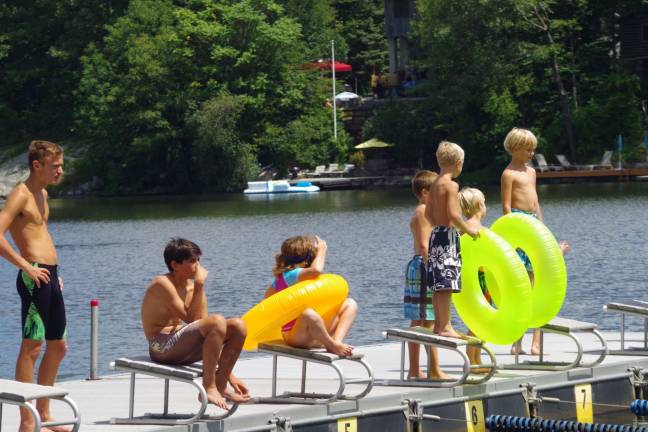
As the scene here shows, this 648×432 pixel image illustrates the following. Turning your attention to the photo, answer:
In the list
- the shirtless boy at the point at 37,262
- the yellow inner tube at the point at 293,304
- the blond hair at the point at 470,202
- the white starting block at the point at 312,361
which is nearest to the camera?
the shirtless boy at the point at 37,262

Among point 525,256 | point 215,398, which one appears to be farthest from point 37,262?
point 525,256

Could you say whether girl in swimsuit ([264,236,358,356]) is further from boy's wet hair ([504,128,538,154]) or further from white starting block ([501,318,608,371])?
boy's wet hair ([504,128,538,154])

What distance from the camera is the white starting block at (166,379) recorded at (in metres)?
8.68

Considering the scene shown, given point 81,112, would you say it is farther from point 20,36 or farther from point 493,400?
point 493,400

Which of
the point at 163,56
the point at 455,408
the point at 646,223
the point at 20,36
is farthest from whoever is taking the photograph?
the point at 20,36

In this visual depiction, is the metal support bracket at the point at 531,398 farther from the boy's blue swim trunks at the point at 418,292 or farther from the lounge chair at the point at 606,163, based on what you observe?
the lounge chair at the point at 606,163

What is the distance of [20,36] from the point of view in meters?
77.8

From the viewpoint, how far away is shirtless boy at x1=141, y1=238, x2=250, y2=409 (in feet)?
29.2

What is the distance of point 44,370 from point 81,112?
2598 inches

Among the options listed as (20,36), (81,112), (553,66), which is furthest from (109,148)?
(553,66)

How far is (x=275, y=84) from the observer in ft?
234

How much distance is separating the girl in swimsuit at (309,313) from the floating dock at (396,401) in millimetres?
406

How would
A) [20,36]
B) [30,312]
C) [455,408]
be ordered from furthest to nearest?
1. [20,36]
2. [455,408]
3. [30,312]

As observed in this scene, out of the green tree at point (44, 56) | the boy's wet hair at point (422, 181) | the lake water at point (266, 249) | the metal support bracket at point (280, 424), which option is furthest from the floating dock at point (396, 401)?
the green tree at point (44, 56)
